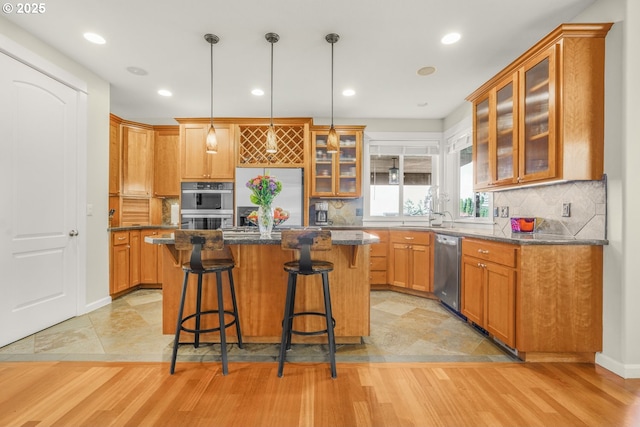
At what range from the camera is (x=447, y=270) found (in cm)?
344

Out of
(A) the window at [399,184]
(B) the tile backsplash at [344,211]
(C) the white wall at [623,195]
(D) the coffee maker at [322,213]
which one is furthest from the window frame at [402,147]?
(C) the white wall at [623,195]

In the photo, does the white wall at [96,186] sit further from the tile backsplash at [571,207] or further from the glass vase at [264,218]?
the tile backsplash at [571,207]

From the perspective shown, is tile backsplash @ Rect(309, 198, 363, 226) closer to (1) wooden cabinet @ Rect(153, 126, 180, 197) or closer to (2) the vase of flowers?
(1) wooden cabinet @ Rect(153, 126, 180, 197)

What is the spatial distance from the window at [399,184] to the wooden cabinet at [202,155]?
2.28 metres

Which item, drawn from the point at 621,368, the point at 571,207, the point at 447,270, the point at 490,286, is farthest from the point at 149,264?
the point at 621,368

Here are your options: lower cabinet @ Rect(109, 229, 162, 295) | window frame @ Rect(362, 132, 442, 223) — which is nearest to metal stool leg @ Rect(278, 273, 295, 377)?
lower cabinet @ Rect(109, 229, 162, 295)

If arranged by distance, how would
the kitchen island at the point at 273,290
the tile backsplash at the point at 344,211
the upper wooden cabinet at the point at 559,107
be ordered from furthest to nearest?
1. the tile backsplash at the point at 344,211
2. the kitchen island at the point at 273,290
3. the upper wooden cabinet at the point at 559,107

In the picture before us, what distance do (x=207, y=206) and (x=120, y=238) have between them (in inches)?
45.8

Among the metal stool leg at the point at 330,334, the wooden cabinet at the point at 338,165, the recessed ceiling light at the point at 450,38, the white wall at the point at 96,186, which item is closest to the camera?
the metal stool leg at the point at 330,334

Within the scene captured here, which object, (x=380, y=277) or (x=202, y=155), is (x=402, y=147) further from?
(x=202, y=155)

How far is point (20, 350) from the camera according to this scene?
2.42 meters

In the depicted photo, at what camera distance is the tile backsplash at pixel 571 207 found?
2209 mm

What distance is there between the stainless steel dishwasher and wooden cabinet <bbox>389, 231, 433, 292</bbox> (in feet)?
0.53

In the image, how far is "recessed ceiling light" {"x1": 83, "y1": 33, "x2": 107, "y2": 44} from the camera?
8.80 ft
